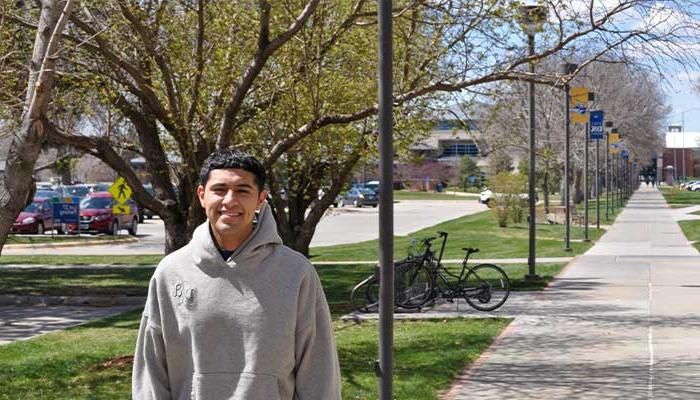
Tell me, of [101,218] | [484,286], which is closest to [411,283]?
[484,286]

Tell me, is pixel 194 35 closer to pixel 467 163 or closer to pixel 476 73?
pixel 476 73

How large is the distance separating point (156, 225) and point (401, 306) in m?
38.1

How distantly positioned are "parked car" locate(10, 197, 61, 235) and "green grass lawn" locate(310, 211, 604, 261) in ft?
41.1

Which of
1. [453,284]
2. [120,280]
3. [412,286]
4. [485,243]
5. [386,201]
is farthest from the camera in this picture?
[485,243]

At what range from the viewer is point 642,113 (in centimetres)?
7244

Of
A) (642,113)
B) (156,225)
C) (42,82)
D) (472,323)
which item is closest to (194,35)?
(472,323)

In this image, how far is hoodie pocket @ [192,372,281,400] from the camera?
3984 mm

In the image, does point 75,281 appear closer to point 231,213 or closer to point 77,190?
point 231,213

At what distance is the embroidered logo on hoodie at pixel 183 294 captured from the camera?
13.2ft

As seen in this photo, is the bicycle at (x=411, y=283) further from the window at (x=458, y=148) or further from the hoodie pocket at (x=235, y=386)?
the hoodie pocket at (x=235, y=386)

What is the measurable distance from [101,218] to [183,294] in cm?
3958

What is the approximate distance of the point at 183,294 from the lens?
405 centimetres

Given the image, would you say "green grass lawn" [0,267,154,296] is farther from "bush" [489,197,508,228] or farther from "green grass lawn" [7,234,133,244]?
"bush" [489,197,508,228]

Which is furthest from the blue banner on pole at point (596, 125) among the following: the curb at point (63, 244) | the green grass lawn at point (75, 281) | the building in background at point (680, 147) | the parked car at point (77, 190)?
the building in background at point (680, 147)
